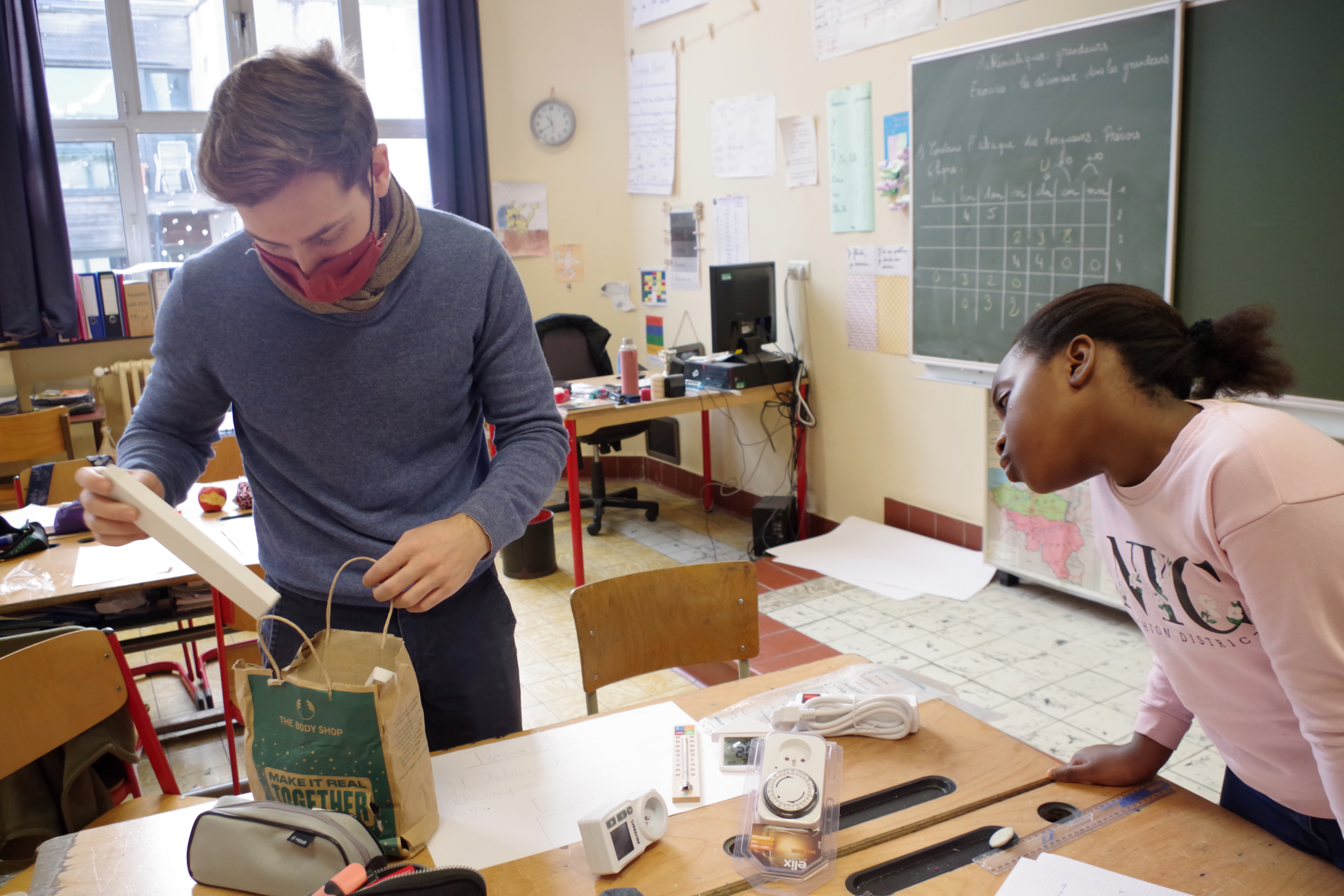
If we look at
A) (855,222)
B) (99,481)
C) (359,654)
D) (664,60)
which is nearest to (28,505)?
(99,481)

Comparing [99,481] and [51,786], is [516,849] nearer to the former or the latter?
[99,481]

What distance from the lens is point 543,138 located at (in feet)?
17.4

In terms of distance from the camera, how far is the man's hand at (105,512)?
1113 mm

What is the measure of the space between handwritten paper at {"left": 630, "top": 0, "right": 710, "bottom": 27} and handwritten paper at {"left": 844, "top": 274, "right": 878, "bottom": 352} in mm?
1664

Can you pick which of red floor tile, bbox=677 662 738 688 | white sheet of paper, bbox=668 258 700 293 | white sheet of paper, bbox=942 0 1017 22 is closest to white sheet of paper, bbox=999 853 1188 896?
red floor tile, bbox=677 662 738 688

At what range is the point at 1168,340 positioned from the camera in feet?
3.46

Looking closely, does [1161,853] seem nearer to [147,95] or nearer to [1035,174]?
[1035,174]

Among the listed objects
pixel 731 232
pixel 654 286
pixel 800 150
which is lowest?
pixel 654 286

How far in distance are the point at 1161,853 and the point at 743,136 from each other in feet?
13.0

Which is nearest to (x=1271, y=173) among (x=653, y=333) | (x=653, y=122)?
(x=653, y=122)

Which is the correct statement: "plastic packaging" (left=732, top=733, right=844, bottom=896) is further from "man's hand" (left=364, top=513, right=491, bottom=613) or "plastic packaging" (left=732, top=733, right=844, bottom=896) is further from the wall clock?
the wall clock

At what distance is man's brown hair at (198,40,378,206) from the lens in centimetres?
108

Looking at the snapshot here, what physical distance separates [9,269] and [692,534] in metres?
3.26

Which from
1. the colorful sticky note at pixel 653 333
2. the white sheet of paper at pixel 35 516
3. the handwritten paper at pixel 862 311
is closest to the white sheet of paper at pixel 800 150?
the handwritten paper at pixel 862 311
